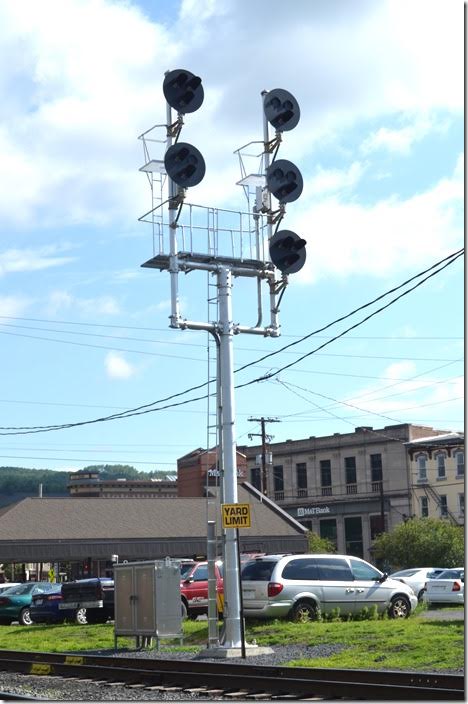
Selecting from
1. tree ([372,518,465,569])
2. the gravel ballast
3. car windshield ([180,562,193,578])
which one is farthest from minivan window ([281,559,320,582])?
tree ([372,518,465,569])

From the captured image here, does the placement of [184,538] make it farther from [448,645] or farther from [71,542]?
[448,645]

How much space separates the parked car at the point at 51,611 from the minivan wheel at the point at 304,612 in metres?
7.93

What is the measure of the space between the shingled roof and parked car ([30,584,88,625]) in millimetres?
13985

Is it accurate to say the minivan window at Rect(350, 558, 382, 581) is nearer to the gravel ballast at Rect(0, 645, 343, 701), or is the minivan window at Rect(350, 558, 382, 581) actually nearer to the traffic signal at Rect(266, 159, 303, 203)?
the gravel ballast at Rect(0, 645, 343, 701)

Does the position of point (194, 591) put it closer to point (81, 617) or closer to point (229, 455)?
point (81, 617)

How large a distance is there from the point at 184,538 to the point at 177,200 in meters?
31.0

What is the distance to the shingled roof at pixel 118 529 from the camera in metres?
45.4

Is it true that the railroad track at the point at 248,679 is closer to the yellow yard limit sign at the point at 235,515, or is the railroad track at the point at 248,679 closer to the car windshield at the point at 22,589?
the yellow yard limit sign at the point at 235,515

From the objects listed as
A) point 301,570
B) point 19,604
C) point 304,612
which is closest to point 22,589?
Result: point 19,604

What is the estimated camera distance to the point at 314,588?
2358cm

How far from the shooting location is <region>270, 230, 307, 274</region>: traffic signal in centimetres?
2083

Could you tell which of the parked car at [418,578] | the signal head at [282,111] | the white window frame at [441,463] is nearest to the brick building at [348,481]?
the white window frame at [441,463]

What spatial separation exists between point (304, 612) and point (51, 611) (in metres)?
9.55

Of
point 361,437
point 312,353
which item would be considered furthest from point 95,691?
point 361,437
